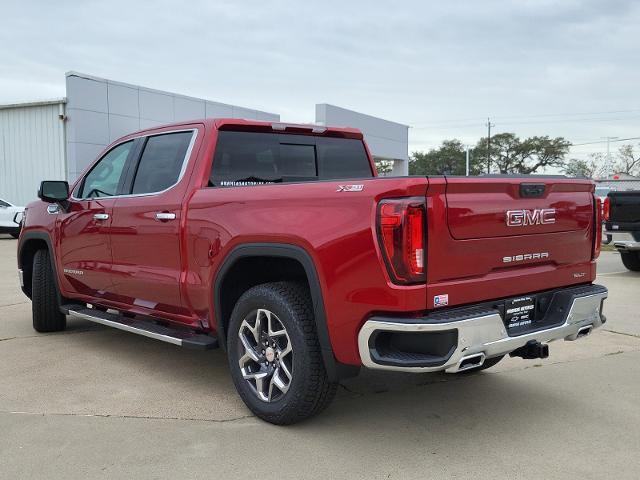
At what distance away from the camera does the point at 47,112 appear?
68.9ft

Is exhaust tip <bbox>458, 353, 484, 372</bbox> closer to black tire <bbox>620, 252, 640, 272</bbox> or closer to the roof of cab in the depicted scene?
the roof of cab

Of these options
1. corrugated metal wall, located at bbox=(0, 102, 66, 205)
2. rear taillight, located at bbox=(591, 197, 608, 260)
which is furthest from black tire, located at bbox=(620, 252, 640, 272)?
corrugated metal wall, located at bbox=(0, 102, 66, 205)

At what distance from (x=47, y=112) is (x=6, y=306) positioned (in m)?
15.2

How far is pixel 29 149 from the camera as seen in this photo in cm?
2211

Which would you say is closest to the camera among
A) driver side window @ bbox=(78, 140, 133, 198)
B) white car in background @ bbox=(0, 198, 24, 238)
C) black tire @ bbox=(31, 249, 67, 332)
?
driver side window @ bbox=(78, 140, 133, 198)

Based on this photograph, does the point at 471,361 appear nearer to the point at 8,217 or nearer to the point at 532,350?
the point at 532,350

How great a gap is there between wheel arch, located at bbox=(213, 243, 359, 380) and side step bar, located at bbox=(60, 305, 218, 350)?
206mm

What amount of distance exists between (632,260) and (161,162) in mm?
9546

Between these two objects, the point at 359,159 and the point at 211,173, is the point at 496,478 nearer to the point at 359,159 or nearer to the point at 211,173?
the point at 211,173

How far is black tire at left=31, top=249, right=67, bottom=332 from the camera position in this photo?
19.7 ft

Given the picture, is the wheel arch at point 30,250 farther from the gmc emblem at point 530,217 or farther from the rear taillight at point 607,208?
the rear taillight at point 607,208

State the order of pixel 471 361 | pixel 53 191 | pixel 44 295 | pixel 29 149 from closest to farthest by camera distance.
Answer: pixel 471 361 < pixel 53 191 < pixel 44 295 < pixel 29 149

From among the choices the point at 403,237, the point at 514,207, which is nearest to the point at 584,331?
the point at 514,207

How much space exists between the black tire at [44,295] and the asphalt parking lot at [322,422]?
Answer: 2.00 ft
